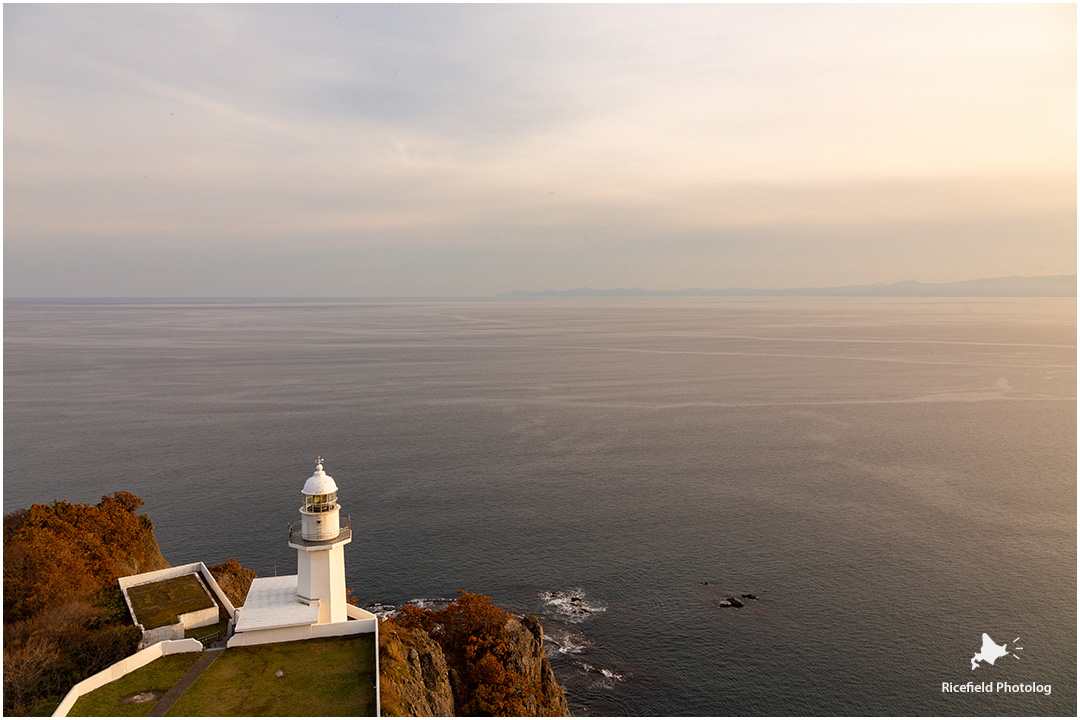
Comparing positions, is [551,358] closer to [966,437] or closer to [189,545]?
[966,437]

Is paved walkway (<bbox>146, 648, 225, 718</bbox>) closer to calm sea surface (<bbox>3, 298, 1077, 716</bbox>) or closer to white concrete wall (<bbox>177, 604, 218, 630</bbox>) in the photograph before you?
white concrete wall (<bbox>177, 604, 218, 630</bbox>)

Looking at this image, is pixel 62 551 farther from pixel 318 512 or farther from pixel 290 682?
pixel 290 682

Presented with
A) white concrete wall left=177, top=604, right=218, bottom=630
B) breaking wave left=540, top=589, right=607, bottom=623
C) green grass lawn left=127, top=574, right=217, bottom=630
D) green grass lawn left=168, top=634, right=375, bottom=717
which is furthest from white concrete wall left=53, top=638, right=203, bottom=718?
breaking wave left=540, top=589, right=607, bottom=623

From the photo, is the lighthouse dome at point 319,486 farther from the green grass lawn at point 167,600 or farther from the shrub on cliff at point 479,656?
the shrub on cliff at point 479,656

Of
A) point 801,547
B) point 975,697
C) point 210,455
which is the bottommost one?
point 975,697

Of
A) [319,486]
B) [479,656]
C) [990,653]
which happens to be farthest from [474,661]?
[990,653]

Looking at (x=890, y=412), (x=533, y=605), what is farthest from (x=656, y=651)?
(x=890, y=412)
